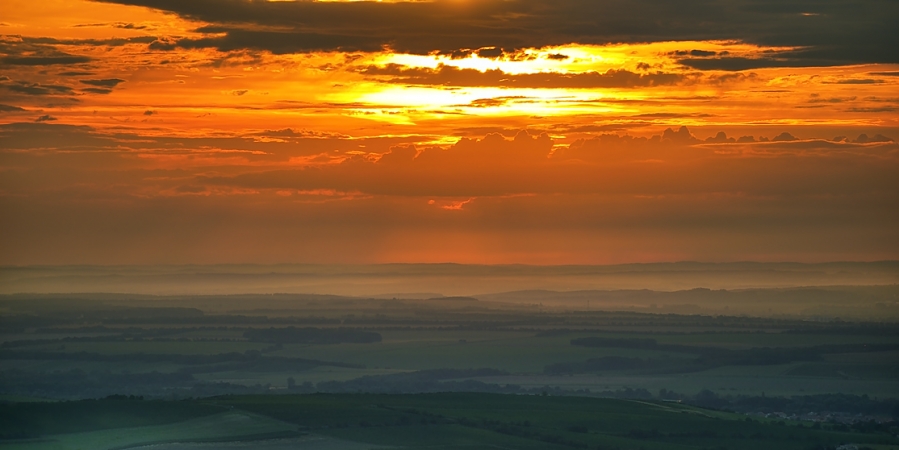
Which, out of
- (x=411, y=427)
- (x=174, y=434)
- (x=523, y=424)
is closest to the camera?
(x=174, y=434)

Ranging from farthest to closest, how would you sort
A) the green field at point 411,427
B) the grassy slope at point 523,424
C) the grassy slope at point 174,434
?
the grassy slope at point 523,424, the green field at point 411,427, the grassy slope at point 174,434

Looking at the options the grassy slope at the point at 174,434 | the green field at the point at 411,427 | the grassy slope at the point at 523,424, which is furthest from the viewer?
the grassy slope at the point at 523,424

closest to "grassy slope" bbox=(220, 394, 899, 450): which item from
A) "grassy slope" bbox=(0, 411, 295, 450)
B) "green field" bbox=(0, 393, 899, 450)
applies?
"green field" bbox=(0, 393, 899, 450)

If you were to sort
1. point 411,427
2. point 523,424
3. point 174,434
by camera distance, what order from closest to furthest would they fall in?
point 174,434 → point 411,427 → point 523,424

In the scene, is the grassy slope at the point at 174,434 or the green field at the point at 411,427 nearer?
the grassy slope at the point at 174,434

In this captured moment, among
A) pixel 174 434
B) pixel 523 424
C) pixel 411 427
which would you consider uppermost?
pixel 523 424

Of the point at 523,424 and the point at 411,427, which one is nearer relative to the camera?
the point at 411,427

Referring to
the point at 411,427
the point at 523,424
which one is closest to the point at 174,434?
the point at 411,427

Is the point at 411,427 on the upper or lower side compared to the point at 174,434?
upper

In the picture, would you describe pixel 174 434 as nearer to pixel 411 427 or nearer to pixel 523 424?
pixel 411 427

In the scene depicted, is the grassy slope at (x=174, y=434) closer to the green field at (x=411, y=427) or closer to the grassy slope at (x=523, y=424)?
the green field at (x=411, y=427)

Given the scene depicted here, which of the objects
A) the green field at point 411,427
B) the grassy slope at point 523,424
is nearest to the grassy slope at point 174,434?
the green field at point 411,427
